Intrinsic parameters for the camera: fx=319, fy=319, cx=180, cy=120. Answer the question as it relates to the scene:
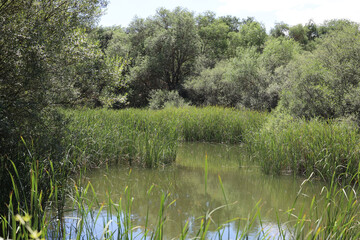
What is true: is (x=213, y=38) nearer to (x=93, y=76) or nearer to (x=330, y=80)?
(x=330, y=80)

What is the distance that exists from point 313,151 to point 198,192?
2561 mm

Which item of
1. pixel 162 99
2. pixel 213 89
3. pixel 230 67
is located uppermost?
pixel 230 67

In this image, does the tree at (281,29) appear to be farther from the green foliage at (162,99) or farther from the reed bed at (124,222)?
the reed bed at (124,222)

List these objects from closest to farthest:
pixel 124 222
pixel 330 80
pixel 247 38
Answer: pixel 124 222 < pixel 330 80 < pixel 247 38

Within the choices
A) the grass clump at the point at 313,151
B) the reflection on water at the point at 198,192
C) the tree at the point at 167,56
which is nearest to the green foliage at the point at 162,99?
the tree at the point at 167,56

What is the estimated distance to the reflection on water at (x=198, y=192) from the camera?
429 cm

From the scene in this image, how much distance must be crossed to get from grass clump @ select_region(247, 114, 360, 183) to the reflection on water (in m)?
0.34

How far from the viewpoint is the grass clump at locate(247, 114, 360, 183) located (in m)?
6.21

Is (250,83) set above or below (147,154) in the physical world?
above

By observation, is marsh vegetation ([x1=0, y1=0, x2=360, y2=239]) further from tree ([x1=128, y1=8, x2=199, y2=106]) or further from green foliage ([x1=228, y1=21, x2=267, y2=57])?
green foliage ([x1=228, y1=21, x2=267, y2=57])

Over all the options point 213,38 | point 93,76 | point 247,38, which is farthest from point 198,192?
point 247,38

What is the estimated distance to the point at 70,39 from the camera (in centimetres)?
573

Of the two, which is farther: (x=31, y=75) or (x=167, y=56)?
(x=167, y=56)

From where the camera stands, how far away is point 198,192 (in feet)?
Answer: 19.0
